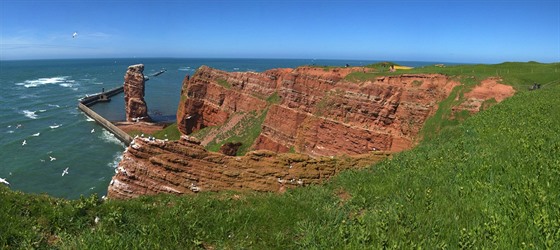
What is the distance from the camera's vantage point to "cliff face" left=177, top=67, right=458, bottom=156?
29.4 metres

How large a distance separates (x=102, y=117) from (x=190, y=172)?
6156 centimetres

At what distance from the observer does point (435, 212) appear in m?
6.81

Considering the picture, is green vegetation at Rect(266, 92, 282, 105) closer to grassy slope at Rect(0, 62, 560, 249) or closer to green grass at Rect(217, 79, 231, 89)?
green grass at Rect(217, 79, 231, 89)

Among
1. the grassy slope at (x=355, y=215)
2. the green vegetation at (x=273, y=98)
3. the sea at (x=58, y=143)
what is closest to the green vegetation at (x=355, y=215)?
the grassy slope at (x=355, y=215)

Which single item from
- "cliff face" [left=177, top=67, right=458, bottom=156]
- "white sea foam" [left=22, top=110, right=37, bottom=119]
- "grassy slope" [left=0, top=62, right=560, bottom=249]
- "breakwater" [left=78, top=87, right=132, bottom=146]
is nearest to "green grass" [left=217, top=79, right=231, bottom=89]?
"cliff face" [left=177, top=67, right=458, bottom=156]

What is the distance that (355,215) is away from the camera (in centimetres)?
757

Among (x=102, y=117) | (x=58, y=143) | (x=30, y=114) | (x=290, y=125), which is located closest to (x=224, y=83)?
(x=290, y=125)

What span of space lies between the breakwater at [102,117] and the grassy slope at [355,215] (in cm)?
5029

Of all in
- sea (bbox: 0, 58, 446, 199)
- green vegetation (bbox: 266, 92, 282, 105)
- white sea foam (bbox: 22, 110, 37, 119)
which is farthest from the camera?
white sea foam (bbox: 22, 110, 37, 119)

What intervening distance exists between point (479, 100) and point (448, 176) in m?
20.2

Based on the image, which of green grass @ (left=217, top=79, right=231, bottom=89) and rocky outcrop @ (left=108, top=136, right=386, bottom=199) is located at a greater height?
green grass @ (left=217, top=79, right=231, bottom=89)

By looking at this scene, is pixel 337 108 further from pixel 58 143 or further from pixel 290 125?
pixel 58 143

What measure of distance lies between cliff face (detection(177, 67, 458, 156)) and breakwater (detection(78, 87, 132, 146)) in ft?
60.5

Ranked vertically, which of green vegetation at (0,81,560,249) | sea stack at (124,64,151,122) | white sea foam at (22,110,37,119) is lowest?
white sea foam at (22,110,37,119)
